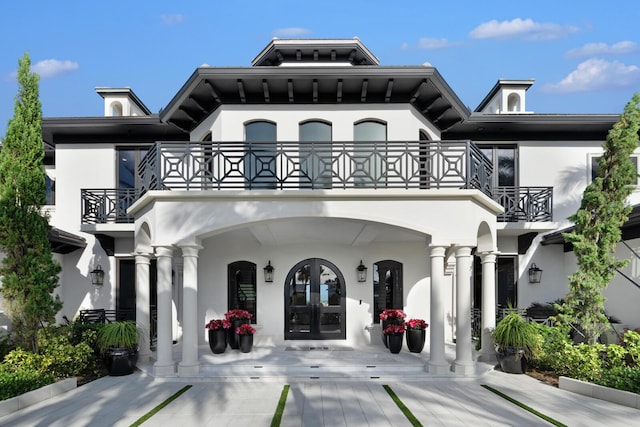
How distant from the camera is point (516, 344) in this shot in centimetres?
995

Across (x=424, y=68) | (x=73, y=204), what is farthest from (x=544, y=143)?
(x=73, y=204)

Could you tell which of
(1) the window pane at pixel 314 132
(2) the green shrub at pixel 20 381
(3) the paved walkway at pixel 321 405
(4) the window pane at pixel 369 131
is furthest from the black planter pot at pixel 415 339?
(2) the green shrub at pixel 20 381

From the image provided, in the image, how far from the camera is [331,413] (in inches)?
285

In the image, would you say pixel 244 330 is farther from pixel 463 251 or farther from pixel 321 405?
pixel 463 251

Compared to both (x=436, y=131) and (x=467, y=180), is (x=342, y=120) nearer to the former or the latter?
(x=436, y=131)

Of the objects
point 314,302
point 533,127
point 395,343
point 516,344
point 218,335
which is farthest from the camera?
point 533,127

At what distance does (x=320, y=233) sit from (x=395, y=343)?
3451 mm

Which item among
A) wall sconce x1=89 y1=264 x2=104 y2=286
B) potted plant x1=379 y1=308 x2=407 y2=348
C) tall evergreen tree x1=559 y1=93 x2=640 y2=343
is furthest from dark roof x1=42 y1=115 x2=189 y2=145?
tall evergreen tree x1=559 y1=93 x2=640 y2=343

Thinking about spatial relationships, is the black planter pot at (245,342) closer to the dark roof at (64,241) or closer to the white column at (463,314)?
the white column at (463,314)

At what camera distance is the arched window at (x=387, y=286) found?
1357 cm

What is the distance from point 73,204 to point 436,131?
11708mm

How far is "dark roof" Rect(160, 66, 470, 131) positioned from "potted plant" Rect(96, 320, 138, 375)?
6.06m

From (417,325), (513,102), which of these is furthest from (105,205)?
(513,102)

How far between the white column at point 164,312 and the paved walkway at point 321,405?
44 centimetres
